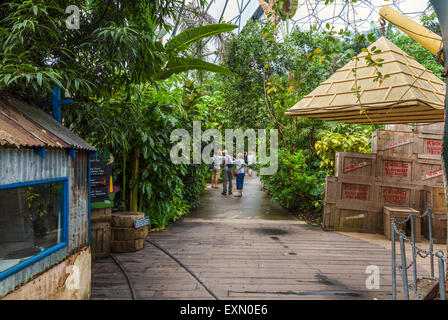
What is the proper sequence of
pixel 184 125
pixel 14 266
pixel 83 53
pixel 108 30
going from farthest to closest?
pixel 184 125, pixel 83 53, pixel 108 30, pixel 14 266

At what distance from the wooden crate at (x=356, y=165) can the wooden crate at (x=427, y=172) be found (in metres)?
0.93

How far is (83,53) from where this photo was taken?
3.92m

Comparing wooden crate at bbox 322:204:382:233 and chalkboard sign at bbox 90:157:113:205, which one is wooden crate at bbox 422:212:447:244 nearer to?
wooden crate at bbox 322:204:382:233

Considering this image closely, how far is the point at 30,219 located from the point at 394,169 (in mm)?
6910

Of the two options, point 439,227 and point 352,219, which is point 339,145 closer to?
point 352,219

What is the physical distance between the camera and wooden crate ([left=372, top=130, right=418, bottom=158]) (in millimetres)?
6738

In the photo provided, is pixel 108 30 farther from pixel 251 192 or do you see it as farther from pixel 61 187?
pixel 251 192

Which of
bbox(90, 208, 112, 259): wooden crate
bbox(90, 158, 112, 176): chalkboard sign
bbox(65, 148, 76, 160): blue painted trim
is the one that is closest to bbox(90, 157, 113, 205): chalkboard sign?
bbox(90, 158, 112, 176): chalkboard sign

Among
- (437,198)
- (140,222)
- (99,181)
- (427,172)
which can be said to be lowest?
(140,222)

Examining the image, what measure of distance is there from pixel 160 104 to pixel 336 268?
15.5 feet

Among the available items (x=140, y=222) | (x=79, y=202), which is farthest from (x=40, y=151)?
(x=140, y=222)

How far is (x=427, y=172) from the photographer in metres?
6.68
